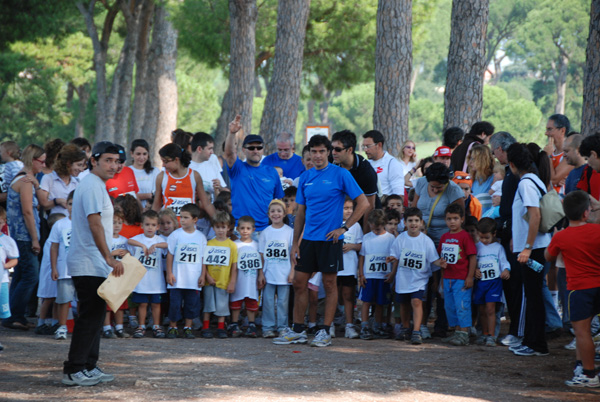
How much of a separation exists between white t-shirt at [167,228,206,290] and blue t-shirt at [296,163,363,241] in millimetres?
1380

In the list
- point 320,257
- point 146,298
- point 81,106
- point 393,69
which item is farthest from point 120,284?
point 81,106

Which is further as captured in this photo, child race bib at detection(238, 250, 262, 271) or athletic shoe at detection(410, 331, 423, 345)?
child race bib at detection(238, 250, 262, 271)

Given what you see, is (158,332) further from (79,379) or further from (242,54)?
(242,54)

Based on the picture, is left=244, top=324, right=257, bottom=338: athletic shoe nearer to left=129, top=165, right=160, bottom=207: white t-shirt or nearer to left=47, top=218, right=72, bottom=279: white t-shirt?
left=47, top=218, right=72, bottom=279: white t-shirt

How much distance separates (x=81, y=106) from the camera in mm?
45156

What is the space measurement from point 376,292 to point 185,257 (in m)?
2.17

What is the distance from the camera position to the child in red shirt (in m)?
8.53

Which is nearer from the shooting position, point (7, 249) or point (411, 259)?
point (7, 249)

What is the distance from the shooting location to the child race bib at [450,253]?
28.0ft

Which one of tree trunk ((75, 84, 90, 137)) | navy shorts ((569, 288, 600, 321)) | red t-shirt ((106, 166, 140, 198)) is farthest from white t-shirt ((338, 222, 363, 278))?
tree trunk ((75, 84, 90, 137))

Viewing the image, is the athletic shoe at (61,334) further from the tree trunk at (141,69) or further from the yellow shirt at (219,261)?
the tree trunk at (141,69)

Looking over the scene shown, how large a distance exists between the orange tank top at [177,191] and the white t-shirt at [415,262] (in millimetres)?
2578

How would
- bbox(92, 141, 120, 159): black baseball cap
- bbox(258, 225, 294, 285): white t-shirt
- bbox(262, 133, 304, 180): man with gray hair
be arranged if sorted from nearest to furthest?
bbox(92, 141, 120, 159): black baseball cap
bbox(258, 225, 294, 285): white t-shirt
bbox(262, 133, 304, 180): man with gray hair

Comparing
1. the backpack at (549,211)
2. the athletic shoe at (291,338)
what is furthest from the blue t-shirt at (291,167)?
the backpack at (549,211)
